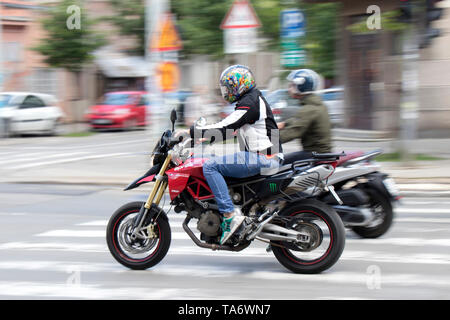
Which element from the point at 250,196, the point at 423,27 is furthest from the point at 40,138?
the point at 250,196

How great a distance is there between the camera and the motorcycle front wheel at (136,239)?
6.41 metres

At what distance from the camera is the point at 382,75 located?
19797 mm

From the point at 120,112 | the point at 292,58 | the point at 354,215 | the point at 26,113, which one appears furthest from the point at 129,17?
the point at 354,215

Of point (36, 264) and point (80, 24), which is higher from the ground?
point (80, 24)

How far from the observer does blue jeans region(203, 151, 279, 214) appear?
20.1ft

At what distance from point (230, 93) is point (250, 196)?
0.89m

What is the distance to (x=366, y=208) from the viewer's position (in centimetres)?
752

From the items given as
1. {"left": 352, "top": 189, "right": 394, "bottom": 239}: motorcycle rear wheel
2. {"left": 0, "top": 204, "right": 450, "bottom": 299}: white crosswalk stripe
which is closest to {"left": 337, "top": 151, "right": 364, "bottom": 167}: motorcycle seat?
{"left": 352, "top": 189, "right": 394, "bottom": 239}: motorcycle rear wheel

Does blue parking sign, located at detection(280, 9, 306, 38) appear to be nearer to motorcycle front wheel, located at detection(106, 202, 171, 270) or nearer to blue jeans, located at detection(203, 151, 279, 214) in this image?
blue jeans, located at detection(203, 151, 279, 214)

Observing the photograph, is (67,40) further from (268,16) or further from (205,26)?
(268,16)

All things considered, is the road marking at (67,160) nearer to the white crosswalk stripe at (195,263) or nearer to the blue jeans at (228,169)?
the white crosswalk stripe at (195,263)

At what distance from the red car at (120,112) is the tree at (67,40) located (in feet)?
6.26

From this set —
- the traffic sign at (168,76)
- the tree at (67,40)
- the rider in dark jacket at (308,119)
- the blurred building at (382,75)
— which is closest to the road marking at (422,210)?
the rider in dark jacket at (308,119)
